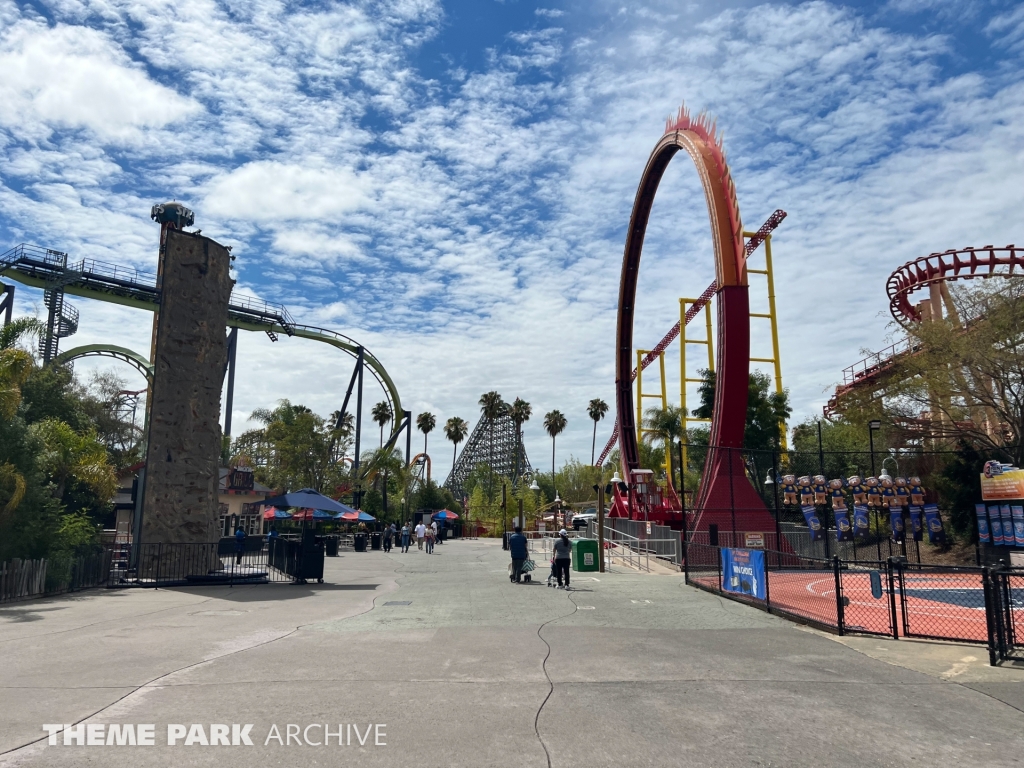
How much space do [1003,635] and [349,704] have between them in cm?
763

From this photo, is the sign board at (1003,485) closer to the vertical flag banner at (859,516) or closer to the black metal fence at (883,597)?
the black metal fence at (883,597)

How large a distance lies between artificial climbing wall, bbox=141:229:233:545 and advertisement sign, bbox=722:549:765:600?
12604 mm

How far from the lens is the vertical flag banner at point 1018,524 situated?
20.2 m

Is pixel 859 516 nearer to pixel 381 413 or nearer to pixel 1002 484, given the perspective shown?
pixel 1002 484

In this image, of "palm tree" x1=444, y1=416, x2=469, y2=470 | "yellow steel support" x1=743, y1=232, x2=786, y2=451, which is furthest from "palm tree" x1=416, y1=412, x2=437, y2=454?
"yellow steel support" x1=743, y1=232, x2=786, y2=451

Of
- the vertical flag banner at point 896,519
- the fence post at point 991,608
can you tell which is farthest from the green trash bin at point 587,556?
the fence post at point 991,608

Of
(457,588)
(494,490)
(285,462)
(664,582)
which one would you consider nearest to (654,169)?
(664,582)

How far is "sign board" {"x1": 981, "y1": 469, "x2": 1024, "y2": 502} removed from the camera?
20.1 meters

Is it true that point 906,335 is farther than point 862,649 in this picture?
Yes

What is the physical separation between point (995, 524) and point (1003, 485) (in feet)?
5.04

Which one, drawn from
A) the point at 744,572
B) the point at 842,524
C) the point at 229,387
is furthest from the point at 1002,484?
the point at 229,387

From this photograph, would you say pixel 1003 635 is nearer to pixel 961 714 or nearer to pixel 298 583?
pixel 961 714

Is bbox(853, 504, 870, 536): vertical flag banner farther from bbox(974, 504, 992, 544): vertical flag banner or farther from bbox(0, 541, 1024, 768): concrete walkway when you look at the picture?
bbox(0, 541, 1024, 768): concrete walkway

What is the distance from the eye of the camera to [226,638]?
986 cm
